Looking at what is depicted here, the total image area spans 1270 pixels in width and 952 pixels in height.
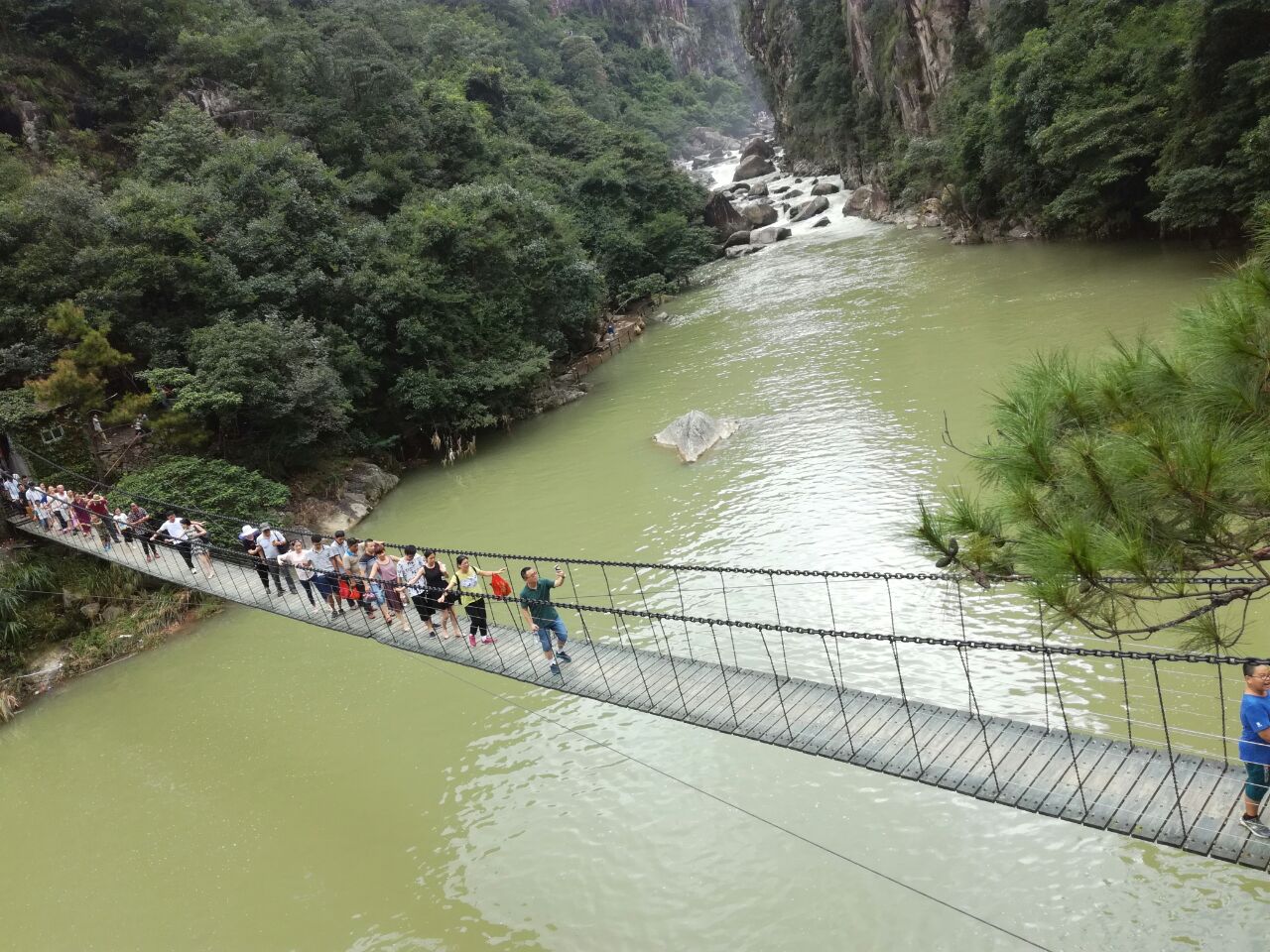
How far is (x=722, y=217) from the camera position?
29.6 metres

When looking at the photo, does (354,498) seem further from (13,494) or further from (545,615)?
(545,615)

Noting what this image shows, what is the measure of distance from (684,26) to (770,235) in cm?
4642

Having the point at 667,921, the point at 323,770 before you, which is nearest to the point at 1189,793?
the point at 667,921

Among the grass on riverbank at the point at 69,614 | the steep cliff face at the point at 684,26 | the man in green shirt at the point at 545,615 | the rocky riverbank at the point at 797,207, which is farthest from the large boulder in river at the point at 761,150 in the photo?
the man in green shirt at the point at 545,615

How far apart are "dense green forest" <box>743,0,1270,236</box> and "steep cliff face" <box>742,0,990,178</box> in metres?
0.10

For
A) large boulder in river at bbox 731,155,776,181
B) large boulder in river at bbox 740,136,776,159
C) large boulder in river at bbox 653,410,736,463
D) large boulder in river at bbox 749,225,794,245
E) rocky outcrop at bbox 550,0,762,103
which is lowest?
large boulder in river at bbox 653,410,736,463

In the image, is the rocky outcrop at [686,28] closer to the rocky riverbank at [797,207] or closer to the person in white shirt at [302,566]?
the rocky riverbank at [797,207]

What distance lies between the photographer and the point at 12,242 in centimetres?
1161

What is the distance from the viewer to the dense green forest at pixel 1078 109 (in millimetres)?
11305

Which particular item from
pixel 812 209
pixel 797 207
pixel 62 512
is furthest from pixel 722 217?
pixel 62 512

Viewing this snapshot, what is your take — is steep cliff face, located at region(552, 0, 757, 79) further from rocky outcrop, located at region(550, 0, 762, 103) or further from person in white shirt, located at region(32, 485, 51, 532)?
person in white shirt, located at region(32, 485, 51, 532)

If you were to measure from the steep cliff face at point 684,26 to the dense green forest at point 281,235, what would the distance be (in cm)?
3542

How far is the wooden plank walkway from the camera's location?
10.0ft

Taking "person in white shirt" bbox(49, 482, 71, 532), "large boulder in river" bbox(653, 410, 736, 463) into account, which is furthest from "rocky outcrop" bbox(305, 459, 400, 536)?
"large boulder in river" bbox(653, 410, 736, 463)
